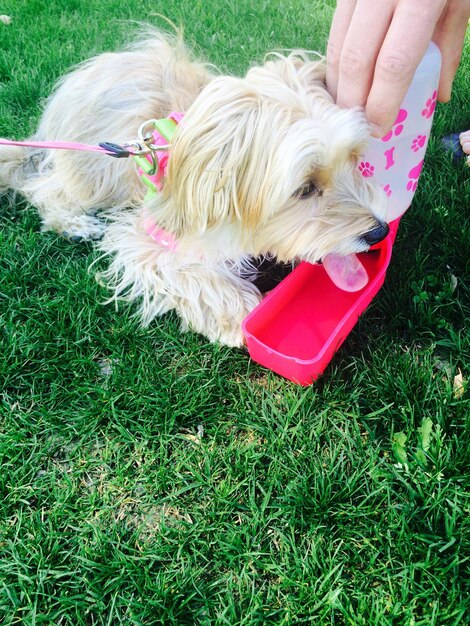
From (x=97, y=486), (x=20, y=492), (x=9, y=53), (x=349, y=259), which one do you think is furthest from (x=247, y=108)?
(x=9, y=53)

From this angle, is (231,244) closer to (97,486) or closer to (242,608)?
(97,486)

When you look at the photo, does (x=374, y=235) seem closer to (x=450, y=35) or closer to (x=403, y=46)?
(x=403, y=46)

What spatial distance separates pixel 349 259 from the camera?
238 centimetres

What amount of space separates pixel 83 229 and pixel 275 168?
1423 millimetres

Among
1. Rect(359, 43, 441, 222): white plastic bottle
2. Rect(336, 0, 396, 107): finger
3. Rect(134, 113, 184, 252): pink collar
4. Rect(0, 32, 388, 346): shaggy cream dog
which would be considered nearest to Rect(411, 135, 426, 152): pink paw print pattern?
Rect(359, 43, 441, 222): white plastic bottle

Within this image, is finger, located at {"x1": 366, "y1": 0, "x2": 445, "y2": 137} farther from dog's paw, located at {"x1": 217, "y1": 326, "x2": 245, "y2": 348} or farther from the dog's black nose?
dog's paw, located at {"x1": 217, "y1": 326, "x2": 245, "y2": 348}

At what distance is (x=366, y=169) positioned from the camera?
7.55ft

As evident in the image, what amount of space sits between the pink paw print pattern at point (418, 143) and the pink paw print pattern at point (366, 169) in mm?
200

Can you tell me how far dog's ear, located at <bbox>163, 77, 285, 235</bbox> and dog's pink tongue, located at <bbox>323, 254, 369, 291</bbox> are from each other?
1.61ft

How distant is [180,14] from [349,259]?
3591mm

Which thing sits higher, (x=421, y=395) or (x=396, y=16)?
(x=396, y=16)

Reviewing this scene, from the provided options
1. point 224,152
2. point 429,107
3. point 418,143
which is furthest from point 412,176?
point 224,152

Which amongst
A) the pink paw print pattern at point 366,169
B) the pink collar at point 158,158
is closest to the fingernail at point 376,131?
the pink paw print pattern at point 366,169

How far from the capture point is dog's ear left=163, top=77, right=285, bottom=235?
190 centimetres
